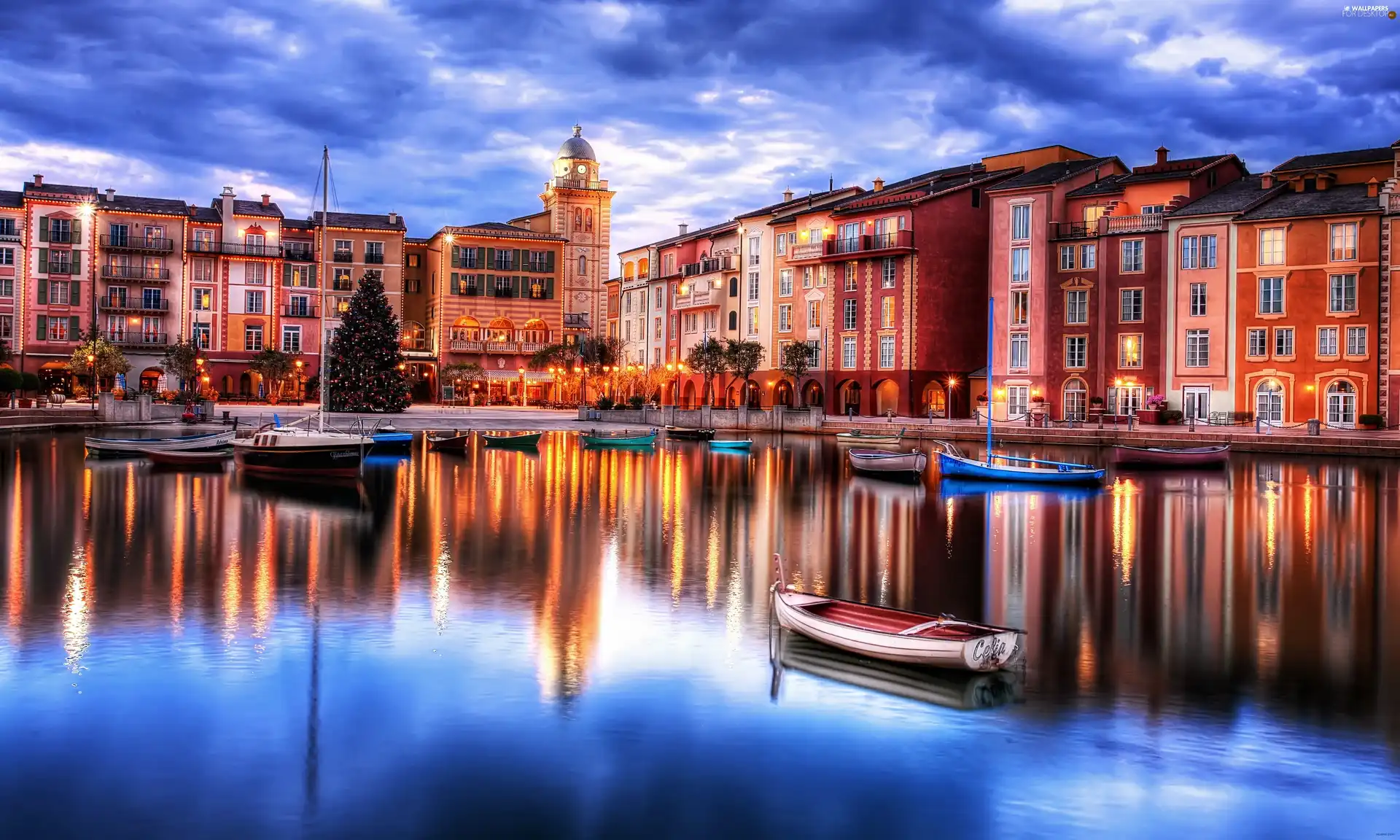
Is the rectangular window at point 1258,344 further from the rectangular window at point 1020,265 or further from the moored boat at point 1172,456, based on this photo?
the moored boat at point 1172,456

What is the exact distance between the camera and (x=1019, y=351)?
66.1 m

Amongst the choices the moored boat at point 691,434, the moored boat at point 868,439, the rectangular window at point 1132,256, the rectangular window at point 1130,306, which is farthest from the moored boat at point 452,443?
the rectangular window at point 1132,256

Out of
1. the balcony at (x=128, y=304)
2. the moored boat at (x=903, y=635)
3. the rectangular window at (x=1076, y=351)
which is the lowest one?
the moored boat at (x=903, y=635)

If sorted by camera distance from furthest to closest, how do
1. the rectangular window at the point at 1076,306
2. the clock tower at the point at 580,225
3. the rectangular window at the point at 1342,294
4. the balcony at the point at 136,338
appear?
the clock tower at the point at 580,225
the balcony at the point at 136,338
the rectangular window at the point at 1076,306
the rectangular window at the point at 1342,294

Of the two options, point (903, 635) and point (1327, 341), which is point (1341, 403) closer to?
point (1327, 341)

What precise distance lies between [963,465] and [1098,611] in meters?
21.6

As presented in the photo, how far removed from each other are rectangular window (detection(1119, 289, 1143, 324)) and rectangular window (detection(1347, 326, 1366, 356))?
10036 millimetres

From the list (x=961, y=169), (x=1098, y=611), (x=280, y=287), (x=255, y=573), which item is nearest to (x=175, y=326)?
(x=280, y=287)

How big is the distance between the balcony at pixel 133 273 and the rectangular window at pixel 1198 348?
71.1 meters

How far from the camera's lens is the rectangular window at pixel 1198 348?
59438 millimetres

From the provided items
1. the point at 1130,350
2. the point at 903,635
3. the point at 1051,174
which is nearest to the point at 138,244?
the point at 1051,174

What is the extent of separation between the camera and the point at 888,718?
12227 mm

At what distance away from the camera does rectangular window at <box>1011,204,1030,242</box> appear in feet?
214

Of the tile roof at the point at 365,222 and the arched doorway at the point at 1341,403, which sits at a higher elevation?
the tile roof at the point at 365,222
